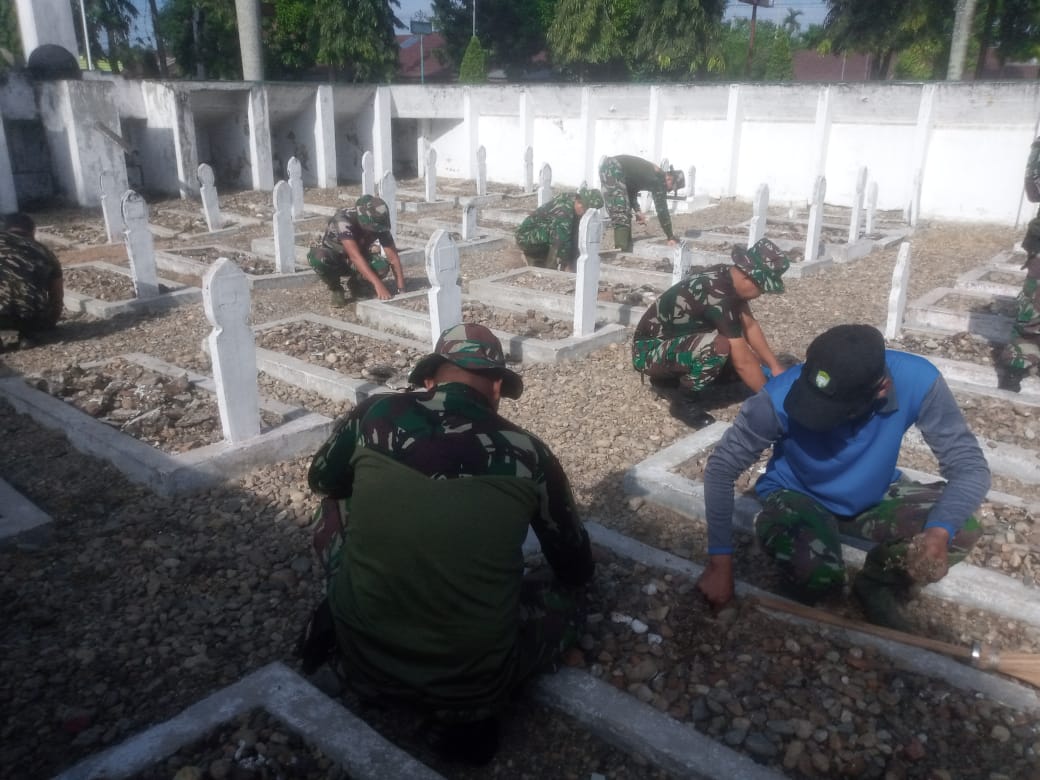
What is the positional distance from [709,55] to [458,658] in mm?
32925

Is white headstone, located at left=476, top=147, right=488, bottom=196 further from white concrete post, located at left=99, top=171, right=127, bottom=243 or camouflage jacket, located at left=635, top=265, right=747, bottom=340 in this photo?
camouflage jacket, located at left=635, top=265, right=747, bottom=340

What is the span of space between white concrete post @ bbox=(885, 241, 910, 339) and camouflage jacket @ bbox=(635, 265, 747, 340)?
2436 mm

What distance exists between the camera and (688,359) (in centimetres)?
505

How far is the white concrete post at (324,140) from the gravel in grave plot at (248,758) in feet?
64.4

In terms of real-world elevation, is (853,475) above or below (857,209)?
above

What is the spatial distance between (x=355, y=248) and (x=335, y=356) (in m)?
1.88

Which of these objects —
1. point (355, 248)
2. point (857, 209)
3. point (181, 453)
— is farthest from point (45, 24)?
point (181, 453)

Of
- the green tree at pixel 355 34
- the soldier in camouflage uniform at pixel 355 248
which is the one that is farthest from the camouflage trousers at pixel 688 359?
the green tree at pixel 355 34

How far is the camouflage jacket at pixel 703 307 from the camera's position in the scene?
16.1 ft

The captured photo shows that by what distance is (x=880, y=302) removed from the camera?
866cm

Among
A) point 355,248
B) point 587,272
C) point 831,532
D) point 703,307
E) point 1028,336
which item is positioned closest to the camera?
point 831,532

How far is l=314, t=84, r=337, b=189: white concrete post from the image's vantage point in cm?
2038

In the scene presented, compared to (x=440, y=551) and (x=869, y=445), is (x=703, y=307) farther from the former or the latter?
(x=440, y=551)

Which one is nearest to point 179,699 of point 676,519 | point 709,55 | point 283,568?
point 283,568
